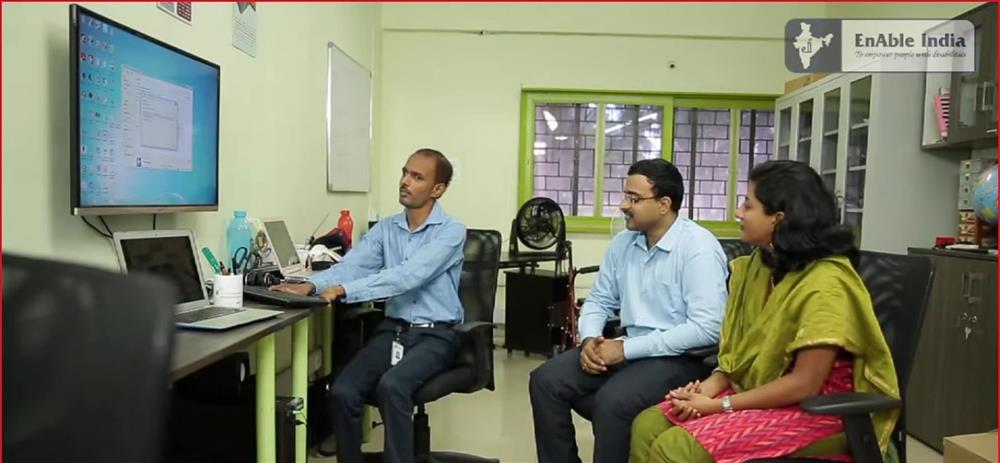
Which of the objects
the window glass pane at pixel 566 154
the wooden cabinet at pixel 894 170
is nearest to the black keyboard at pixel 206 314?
the wooden cabinet at pixel 894 170

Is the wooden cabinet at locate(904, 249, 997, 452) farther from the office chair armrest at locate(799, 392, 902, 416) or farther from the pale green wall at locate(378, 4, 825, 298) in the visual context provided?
the pale green wall at locate(378, 4, 825, 298)

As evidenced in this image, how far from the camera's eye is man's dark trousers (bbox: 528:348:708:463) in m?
1.81

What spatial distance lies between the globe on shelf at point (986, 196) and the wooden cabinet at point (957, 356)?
19cm

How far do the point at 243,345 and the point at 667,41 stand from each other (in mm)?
4586

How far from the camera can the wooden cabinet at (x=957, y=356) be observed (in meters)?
Result: 2.57

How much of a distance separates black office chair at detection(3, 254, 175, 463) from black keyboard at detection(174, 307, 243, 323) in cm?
105

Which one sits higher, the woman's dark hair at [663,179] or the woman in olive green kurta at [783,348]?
the woman's dark hair at [663,179]

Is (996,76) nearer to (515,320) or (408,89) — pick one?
(515,320)

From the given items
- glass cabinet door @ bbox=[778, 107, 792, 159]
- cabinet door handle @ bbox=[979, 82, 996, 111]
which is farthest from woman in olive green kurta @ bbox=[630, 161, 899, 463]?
glass cabinet door @ bbox=[778, 107, 792, 159]

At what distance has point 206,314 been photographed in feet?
5.67

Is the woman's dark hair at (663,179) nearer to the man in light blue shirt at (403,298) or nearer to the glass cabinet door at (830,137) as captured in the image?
the man in light blue shirt at (403,298)

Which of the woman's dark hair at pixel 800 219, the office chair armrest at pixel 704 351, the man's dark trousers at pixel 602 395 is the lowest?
the man's dark trousers at pixel 602 395
